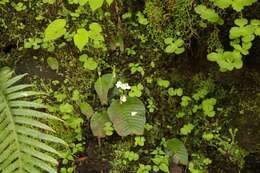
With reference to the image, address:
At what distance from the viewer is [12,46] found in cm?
354

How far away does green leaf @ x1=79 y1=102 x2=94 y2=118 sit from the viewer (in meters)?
3.15

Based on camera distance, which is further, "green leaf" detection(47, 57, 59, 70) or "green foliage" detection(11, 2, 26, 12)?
"green foliage" detection(11, 2, 26, 12)

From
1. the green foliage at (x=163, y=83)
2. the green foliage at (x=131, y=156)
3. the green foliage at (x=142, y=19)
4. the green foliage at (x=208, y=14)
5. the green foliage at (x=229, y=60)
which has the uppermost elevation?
the green foliage at (x=142, y=19)

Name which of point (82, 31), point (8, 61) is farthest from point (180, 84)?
point (8, 61)

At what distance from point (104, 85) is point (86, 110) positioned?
21 cm

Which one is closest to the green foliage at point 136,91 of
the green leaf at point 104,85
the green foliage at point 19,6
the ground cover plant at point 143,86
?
the ground cover plant at point 143,86

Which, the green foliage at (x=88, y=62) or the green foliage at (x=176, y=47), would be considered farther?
the green foliage at (x=88, y=62)

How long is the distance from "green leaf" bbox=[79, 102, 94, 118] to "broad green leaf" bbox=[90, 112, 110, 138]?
39 millimetres

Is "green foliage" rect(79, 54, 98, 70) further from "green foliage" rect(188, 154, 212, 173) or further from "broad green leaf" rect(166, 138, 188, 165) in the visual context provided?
"green foliage" rect(188, 154, 212, 173)

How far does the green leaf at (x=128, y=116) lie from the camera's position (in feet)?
9.77

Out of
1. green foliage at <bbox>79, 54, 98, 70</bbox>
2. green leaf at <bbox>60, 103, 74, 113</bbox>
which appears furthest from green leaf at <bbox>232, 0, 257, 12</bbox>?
green leaf at <bbox>60, 103, 74, 113</bbox>

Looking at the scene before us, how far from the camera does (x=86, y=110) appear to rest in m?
3.16

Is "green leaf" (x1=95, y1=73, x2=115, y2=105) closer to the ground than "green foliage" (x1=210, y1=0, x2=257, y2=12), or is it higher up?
closer to the ground

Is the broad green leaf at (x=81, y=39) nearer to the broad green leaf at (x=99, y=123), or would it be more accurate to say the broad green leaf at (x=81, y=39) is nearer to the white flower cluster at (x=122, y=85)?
the white flower cluster at (x=122, y=85)
